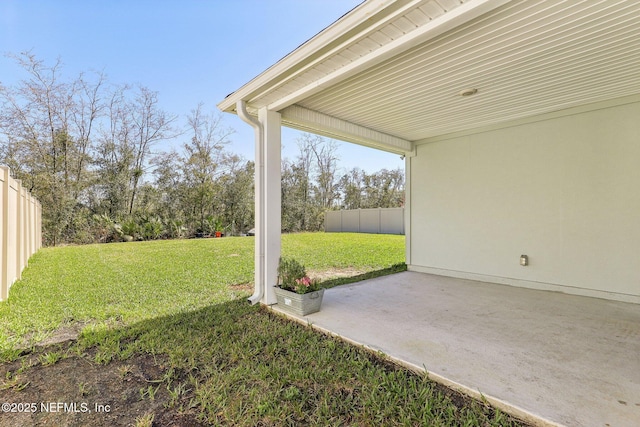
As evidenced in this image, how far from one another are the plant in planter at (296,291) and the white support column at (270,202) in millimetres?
127

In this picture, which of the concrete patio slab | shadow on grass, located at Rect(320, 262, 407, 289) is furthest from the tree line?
the concrete patio slab

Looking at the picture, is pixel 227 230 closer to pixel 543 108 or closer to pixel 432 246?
pixel 432 246

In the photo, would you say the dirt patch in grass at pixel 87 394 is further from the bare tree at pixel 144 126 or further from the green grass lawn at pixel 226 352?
the bare tree at pixel 144 126

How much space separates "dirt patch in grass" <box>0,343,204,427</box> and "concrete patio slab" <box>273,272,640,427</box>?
60.9 inches

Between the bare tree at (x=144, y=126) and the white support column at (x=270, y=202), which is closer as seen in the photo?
the white support column at (x=270, y=202)

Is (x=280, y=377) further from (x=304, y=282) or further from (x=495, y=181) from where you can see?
(x=495, y=181)

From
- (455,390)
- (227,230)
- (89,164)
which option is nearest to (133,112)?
(89,164)

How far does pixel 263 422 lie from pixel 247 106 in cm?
341

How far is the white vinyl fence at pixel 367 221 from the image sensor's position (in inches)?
627

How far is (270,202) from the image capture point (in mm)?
3805

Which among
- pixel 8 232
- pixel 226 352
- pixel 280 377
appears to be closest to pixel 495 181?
pixel 280 377

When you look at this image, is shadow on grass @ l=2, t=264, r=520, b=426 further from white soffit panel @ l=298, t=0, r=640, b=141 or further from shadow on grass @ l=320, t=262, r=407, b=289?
white soffit panel @ l=298, t=0, r=640, b=141

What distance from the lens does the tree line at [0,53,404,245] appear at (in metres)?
11.2


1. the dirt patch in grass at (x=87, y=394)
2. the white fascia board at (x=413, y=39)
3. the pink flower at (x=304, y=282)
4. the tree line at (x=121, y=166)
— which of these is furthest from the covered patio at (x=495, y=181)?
the tree line at (x=121, y=166)
